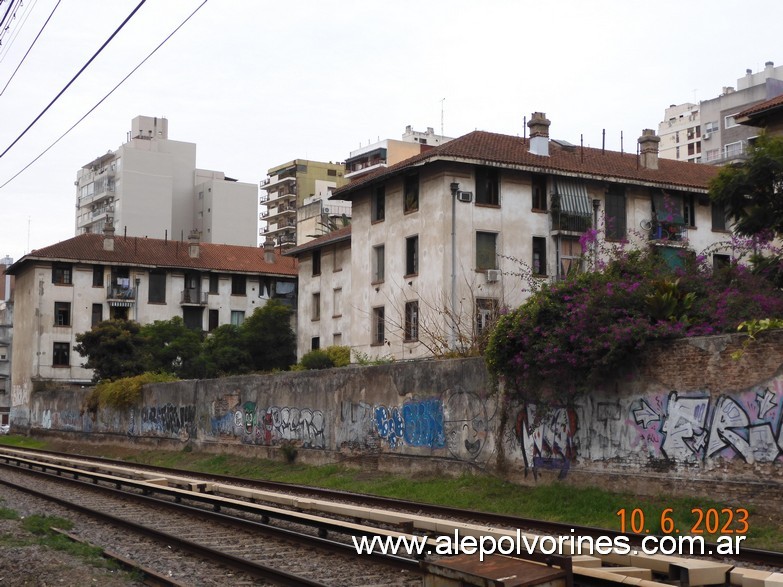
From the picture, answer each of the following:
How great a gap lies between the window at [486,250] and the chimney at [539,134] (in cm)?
496

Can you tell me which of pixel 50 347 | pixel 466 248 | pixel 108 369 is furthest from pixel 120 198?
pixel 466 248

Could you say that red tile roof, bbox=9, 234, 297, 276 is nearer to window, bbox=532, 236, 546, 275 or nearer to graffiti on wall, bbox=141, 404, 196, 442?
graffiti on wall, bbox=141, 404, 196, 442

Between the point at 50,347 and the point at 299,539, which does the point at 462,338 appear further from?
the point at 50,347

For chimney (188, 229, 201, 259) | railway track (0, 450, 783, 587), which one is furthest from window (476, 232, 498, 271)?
chimney (188, 229, 201, 259)

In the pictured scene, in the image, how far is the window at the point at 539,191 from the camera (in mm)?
43312

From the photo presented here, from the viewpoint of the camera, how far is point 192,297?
226 feet

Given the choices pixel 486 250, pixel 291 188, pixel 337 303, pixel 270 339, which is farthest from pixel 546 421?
pixel 291 188

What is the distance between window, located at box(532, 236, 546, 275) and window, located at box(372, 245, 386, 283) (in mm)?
6971

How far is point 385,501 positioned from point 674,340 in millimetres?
6086

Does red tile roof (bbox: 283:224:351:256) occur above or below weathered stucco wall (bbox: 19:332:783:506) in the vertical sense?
above

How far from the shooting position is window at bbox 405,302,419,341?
42.1 m

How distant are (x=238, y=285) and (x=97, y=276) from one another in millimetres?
9937

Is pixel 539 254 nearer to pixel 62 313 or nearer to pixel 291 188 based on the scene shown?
pixel 62 313

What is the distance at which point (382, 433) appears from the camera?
2423 cm
